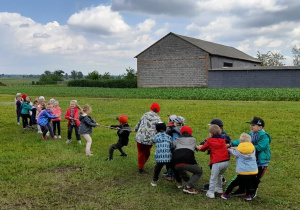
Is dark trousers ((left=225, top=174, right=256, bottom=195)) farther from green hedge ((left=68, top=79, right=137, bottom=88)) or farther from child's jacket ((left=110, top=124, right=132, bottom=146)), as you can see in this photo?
green hedge ((left=68, top=79, right=137, bottom=88))

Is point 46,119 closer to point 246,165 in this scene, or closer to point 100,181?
point 100,181

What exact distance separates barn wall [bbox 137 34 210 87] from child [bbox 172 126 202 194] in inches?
1877

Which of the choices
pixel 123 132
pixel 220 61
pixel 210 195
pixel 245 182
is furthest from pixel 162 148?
pixel 220 61

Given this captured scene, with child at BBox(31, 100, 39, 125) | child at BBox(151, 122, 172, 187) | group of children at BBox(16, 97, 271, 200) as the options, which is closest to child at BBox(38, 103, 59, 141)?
child at BBox(31, 100, 39, 125)

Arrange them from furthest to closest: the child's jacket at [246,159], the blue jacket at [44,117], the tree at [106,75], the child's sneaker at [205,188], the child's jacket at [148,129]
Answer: the tree at [106,75], the blue jacket at [44,117], the child's jacket at [148,129], the child's sneaker at [205,188], the child's jacket at [246,159]

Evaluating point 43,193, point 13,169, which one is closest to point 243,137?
point 43,193

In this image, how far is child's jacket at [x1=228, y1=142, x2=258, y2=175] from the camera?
6.16 m

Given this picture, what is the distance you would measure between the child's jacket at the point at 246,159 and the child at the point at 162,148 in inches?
61.9

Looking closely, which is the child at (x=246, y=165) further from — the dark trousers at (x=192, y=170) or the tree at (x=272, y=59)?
the tree at (x=272, y=59)

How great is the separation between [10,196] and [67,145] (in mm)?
4773

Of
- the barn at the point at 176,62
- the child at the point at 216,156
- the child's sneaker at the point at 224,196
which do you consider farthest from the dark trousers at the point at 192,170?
the barn at the point at 176,62

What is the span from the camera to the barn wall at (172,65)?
178 ft

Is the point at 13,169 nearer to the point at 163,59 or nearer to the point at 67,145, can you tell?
the point at 67,145

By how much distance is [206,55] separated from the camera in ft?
176
